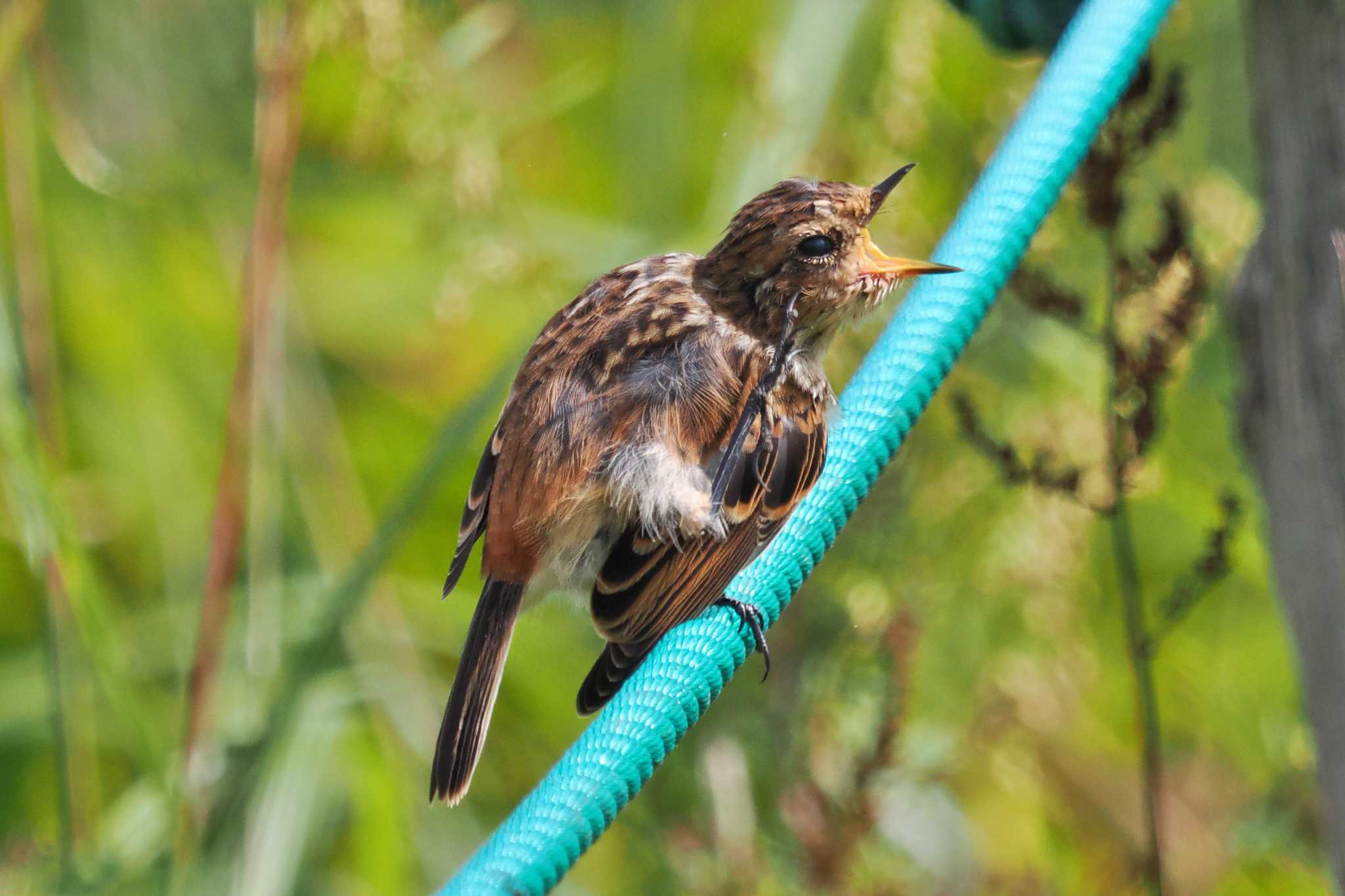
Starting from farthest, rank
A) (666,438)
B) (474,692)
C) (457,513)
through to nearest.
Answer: (457,513) < (666,438) < (474,692)

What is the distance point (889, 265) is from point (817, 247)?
139 millimetres

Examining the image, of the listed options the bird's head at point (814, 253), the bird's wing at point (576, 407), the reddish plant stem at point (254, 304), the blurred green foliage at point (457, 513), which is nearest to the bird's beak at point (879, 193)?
the bird's head at point (814, 253)

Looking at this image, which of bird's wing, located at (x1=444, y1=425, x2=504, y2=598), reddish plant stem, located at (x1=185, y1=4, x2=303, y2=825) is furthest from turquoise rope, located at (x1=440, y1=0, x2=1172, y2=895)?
reddish plant stem, located at (x1=185, y1=4, x2=303, y2=825)

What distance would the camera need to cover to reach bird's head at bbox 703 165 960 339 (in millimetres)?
2695

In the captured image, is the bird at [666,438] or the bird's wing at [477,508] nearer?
the bird at [666,438]

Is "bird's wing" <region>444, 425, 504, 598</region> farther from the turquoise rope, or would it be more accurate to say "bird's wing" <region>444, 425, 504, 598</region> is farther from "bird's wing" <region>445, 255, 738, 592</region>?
the turquoise rope

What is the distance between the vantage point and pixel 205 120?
452 centimetres

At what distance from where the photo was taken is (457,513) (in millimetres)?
4824

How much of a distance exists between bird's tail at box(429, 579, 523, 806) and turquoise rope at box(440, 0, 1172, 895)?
36 cm

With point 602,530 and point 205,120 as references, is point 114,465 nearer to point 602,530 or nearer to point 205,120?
point 205,120

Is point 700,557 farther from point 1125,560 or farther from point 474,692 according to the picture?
point 1125,560

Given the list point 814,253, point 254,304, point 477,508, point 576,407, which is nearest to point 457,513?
point 254,304

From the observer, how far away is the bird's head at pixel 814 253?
2.70 metres

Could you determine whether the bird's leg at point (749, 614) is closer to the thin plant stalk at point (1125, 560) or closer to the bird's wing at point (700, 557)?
the bird's wing at point (700, 557)
